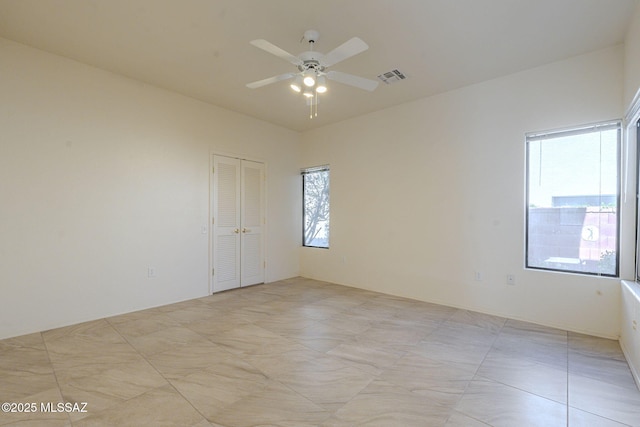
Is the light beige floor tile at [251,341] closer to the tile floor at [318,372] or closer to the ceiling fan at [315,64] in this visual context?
the tile floor at [318,372]

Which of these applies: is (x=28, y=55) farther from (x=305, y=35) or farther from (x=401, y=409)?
(x=401, y=409)

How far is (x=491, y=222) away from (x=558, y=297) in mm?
1098

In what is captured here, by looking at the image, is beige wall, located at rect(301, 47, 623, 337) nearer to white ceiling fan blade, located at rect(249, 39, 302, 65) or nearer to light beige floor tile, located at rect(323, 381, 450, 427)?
light beige floor tile, located at rect(323, 381, 450, 427)

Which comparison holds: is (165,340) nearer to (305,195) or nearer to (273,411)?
(273,411)

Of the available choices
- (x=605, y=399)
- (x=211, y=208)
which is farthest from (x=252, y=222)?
(x=605, y=399)

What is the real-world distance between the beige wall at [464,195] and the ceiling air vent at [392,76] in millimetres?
869

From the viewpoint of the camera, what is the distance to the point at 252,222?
545 cm

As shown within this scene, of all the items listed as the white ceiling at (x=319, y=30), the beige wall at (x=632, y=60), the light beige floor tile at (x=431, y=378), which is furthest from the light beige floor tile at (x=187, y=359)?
the beige wall at (x=632, y=60)

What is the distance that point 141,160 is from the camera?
4.04 meters

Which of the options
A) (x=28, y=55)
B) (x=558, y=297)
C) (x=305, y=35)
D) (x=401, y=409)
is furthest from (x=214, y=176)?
(x=558, y=297)

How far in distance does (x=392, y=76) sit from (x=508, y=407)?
357 centimetres

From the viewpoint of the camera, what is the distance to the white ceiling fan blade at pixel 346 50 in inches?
88.1

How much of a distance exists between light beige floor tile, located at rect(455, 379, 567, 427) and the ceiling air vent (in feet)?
11.2

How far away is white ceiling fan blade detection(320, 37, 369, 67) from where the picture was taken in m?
2.24
